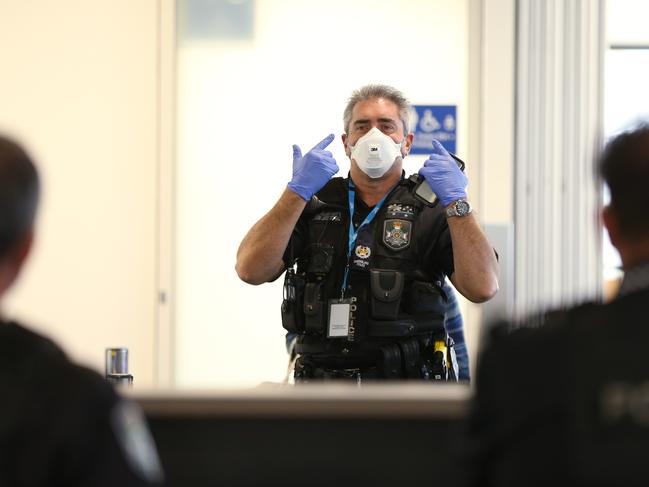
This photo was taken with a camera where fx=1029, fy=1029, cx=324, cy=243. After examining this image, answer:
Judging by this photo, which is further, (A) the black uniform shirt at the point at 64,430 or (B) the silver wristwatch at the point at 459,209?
(B) the silver wristwatch at the point at 459,209

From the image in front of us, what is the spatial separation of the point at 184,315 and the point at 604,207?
3.30 m

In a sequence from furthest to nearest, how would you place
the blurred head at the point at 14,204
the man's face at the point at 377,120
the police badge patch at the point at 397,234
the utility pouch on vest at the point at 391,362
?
the man's face at the point at 377,120
the police badge patch at the point at 397,234
the utility pouch on vest at the point at 391,362
the blurred head at the point at 14,204

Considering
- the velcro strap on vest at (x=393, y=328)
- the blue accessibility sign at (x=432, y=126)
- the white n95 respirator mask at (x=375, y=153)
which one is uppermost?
the blue accessibility sign at (x=432, y=126)

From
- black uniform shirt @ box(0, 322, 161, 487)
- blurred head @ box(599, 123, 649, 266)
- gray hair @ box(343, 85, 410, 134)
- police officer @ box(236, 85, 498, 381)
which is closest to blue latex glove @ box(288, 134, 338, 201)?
police officer @ box(236, 85, 498, 381)

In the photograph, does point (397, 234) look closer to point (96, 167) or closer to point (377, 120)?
point (377, 120)

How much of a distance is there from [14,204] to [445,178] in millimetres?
2001

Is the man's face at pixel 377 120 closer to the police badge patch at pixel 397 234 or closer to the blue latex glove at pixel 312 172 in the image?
the blue latex glove at pixel 312 172

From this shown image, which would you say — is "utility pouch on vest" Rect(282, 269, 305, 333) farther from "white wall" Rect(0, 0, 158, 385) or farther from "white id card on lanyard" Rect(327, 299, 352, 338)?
"white wall" Rect(0, 0, 158, 385)

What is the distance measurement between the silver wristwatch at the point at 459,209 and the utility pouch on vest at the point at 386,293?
0.24 m

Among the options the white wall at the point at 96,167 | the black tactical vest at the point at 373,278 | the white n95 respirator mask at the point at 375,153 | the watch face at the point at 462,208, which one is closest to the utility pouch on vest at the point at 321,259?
the black tactical vest at the point at 373,278

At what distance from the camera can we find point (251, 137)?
4.36 meters

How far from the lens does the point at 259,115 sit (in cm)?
436

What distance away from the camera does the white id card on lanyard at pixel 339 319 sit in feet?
9.21

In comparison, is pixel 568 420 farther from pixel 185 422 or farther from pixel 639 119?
pixel 185 422
